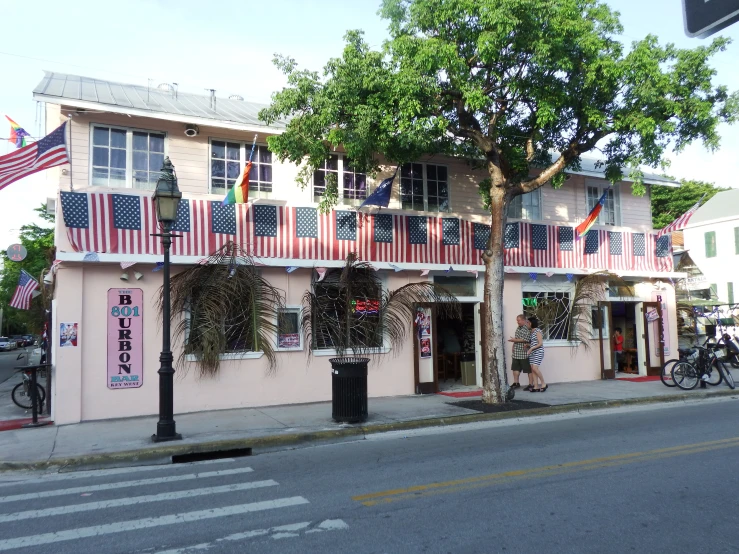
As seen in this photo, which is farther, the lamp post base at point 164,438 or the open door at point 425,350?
the open door at point 425,350

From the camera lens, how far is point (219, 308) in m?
12.2

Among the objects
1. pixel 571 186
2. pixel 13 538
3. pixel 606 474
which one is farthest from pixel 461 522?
pixel 571 186

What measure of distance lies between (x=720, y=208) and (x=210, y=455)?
3573 centimetres

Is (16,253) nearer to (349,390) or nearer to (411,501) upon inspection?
(349,390)

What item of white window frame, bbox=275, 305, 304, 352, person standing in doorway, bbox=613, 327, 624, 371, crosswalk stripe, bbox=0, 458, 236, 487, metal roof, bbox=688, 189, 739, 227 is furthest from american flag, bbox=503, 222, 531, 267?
metal roof, bbox=688, 189, 739, 227

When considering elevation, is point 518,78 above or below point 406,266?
above

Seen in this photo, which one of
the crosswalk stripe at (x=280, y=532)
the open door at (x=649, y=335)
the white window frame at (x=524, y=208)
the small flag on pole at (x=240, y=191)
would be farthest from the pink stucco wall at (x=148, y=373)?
the open door at (x=649, y=335)

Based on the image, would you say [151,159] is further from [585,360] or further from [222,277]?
[585,360]

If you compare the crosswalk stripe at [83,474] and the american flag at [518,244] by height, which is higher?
the american flag at [518,244]

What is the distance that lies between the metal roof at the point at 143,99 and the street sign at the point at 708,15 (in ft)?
35.0

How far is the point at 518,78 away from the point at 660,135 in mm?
3264

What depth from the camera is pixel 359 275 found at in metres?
13.7

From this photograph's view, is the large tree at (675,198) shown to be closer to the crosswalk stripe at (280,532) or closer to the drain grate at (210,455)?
the drain grate at (210,455)

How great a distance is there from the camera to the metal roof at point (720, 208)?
113 feet
